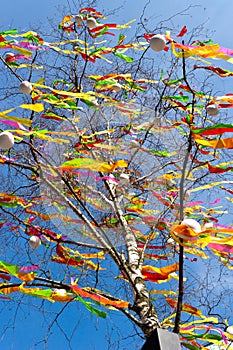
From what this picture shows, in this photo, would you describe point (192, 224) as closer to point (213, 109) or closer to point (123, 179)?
point (123, 179)

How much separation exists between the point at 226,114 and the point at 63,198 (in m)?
1.44

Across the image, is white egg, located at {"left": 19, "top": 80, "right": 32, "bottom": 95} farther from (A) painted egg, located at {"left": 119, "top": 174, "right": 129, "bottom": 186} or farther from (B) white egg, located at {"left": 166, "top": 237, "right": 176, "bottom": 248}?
(B) white egg, located at {"left": 166, "top": 237, "right": 176, "bottom": 248}

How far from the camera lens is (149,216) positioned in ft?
4.97

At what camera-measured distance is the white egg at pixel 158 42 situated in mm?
1738

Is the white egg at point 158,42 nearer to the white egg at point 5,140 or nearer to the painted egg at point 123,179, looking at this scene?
the painted egg at point 123,179

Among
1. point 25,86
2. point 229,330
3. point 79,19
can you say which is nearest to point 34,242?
point 25,86

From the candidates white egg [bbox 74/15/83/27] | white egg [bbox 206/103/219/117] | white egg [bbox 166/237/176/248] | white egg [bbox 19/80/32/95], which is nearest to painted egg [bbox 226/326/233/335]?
white egg [bbox 166/237/176/248]

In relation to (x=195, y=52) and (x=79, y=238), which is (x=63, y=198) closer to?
(x=79, y=238)

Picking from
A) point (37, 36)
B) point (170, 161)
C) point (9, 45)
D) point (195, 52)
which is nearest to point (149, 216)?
point (170, 161)

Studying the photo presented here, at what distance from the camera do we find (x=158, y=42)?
175 centimetres

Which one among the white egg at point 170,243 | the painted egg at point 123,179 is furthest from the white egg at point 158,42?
the white egg at point 170,243

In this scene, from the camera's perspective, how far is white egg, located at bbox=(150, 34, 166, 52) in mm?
1738

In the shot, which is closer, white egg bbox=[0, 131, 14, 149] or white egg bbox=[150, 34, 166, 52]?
white egg bbox=[0, 131, 14, 149]

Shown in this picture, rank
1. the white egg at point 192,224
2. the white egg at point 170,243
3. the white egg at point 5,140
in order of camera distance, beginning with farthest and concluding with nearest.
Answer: the white egg at point 170,243 → the white egg at point 5,140 → the white egg at point 192,224
